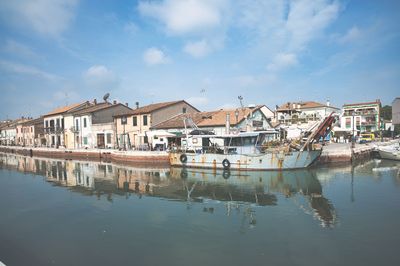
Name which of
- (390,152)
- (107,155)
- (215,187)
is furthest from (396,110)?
(107,155)

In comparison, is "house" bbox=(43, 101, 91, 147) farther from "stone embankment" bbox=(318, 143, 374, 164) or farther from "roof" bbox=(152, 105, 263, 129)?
"stone embankment" bbox=(318, 143, 374, 164)

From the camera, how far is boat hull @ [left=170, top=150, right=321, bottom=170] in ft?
75.4

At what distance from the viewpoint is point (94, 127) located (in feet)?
147

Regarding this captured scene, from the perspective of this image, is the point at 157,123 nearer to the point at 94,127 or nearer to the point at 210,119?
the point at 210,119

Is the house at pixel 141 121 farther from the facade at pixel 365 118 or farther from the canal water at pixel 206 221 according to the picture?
the facade at pixel 365 118

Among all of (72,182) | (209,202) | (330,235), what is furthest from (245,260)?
(72,182)

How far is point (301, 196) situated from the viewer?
15492 millimetres

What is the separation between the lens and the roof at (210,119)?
110 ft

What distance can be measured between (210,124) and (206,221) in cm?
2323

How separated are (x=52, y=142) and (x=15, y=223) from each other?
1944 inches

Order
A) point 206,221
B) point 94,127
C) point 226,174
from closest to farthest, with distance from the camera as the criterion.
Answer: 1. point 206,221
2. point 226,174
3. point 94,127

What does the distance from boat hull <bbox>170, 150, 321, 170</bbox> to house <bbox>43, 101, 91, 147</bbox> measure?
35.7 metres

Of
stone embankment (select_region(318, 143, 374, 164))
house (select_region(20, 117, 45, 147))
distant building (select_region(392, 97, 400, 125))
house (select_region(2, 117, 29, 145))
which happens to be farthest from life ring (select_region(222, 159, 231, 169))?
house (select_region(2, 117, 29, 145))

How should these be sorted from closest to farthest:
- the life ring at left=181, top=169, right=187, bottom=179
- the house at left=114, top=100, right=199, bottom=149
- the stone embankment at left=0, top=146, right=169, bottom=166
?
1. the life ring at left=181, top=169, right=187, bottom=179
2. the stone embankment at left=0, top=146, right=169, bottom=166
3. the house at left=114, top=100, right=199, bottom=149
